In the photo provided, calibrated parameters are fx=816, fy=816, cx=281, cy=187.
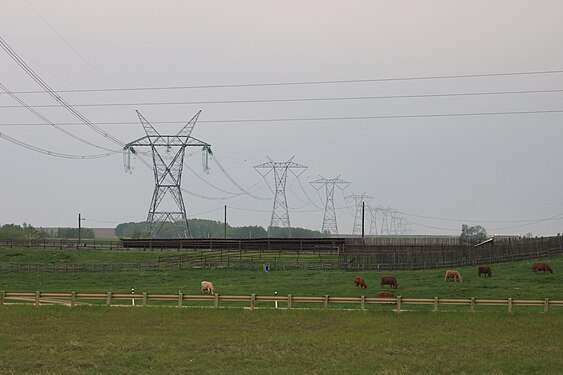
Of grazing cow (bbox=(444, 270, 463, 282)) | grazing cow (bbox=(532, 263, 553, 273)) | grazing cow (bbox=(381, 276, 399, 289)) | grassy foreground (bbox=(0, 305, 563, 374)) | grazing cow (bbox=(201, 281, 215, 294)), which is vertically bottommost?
grassy foreground (bbox=(0, 305, 563, 374))

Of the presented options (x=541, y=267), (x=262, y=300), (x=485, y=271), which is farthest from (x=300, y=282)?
(x=541, y=267)

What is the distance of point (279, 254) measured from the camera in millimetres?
97000

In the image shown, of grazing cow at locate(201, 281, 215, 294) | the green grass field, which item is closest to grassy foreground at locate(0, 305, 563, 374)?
the green grass field

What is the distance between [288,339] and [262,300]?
34.7ft

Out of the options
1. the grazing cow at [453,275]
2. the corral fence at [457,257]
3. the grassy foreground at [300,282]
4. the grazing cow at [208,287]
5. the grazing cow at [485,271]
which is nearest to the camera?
the grassy foreground at [300,282]

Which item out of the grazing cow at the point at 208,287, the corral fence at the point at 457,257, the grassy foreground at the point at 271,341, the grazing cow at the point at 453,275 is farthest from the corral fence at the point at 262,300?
the corral fence at the point at 457,257

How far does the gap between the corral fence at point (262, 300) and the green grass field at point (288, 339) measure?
52cm

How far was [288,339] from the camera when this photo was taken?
109 feet

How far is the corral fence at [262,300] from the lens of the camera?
41234mm

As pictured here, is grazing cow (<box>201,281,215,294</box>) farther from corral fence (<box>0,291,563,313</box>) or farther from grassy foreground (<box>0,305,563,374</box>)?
grassy foreground (<box>0,305,563,374</box>)

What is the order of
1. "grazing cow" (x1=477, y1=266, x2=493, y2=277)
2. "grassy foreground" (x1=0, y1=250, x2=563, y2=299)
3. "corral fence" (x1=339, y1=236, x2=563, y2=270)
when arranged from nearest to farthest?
1. "grassy foreground" (x1=0, y1=250, x2=563, y2=299)
2. "grazing cow" (x1=477, y1=266, x2=493, y2=277)
3. "corral fence" (x1=339, y1=236, x2=563, y2=270)

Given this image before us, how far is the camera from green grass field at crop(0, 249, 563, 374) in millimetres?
27641

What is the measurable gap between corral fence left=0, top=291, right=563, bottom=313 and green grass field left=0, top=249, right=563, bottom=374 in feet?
1.71

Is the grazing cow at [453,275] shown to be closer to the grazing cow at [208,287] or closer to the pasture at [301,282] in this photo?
the pasture at [301,282]
